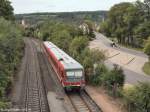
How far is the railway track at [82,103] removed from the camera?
96.3 feet

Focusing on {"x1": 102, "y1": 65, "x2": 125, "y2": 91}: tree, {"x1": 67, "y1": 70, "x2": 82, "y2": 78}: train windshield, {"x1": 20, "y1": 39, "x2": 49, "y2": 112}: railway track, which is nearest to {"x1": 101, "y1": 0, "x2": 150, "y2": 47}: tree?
{"x1": 20, "y1": 39, "x2": 49, "y2": 112}: railway track

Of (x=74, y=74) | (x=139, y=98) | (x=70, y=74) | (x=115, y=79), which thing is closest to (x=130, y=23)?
(x=115, y=79)

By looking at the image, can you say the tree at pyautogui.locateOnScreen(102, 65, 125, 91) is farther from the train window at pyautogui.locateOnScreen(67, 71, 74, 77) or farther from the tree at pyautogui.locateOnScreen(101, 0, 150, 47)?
the tree at pyautogui.locateOnScreen(101, 0, 150, 47)

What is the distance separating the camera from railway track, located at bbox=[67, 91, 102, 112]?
29.3 m

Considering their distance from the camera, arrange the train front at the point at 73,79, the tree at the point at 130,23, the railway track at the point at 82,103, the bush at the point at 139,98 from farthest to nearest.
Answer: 1. the tree at the point at 130,23
2. the train front at the point at 73,79
3. the railway track at the point at 82,103
4. the bush at the point at 139,98

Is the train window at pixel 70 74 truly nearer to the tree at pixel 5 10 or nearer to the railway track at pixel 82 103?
the railway track at pixel 82 103

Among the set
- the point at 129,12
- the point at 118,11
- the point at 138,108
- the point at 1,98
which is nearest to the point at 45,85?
the point at 1,98

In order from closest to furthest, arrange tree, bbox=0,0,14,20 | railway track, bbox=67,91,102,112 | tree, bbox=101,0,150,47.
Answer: railway track, bbox=67,91,102,112, tree, bbox=101,0,150,47, tree, bbox=0,0,14,20

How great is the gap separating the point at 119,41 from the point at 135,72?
63.7m

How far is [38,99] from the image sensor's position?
32406 mm

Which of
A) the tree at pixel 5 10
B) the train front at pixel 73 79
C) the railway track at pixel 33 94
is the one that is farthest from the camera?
the tree at pixel 5 10

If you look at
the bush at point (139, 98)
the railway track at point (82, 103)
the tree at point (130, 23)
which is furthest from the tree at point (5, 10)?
the bush at point (139, 98)

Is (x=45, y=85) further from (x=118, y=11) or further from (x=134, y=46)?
(x=118, y=11)

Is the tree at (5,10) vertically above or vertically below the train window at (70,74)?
above
